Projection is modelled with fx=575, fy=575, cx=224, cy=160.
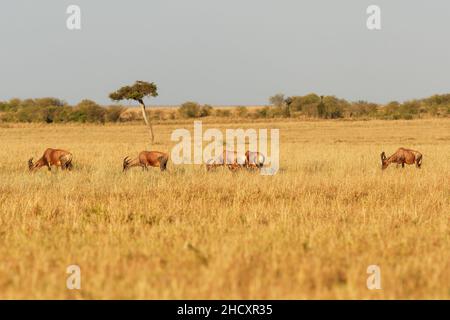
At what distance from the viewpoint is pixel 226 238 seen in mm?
7180

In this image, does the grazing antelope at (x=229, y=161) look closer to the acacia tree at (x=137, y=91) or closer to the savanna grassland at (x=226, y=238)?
the savanna grassland at (x=226, y=238)

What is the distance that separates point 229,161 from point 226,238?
10.5 meters

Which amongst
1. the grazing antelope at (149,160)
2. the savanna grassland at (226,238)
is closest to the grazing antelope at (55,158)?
the grazing antelope at (149,160)

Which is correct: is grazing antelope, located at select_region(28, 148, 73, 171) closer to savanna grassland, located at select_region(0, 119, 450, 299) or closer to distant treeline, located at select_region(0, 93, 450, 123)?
savanna grassland, located at select_region(0, 119, 450, 299)

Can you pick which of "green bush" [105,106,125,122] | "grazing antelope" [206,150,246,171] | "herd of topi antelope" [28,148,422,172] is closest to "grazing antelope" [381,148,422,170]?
"herd of topi antelope" [28,148,422,172]

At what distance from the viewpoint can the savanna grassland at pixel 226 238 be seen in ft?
16.9

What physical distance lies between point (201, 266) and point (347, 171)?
40.4 ft

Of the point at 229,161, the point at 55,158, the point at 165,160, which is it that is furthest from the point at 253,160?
the point at 55,158

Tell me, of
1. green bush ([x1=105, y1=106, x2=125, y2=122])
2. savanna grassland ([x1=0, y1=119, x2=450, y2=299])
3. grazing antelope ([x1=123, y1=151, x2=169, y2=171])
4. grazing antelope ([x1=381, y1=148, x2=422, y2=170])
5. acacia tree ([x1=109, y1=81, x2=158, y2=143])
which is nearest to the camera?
savanna grassland ([x1=0, y1=119, x2=450, y2=299])

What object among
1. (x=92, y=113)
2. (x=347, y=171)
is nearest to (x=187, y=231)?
(x=347, y=171)

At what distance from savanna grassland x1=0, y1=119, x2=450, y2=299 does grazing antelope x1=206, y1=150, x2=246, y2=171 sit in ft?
10.5

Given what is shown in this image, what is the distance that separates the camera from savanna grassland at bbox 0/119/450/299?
516 centimetres
